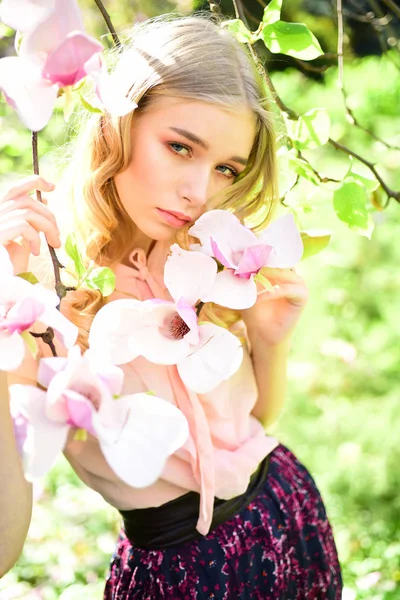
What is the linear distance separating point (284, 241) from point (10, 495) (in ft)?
1.44

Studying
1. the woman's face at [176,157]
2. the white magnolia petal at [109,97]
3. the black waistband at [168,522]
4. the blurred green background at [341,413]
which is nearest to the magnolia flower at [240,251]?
the white magnolia petal at [109,97]

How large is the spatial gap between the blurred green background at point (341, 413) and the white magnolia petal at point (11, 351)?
105 cm

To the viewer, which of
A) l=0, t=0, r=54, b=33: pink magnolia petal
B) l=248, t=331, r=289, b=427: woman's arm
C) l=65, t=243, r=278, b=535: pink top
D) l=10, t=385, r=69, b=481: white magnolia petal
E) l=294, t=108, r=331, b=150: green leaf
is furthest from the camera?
l=248, t=331, r=289, b=427: woman's arm

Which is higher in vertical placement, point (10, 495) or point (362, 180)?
point (362, 180)

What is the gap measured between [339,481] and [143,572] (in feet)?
3.90

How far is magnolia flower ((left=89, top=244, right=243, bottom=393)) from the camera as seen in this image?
0.55 meters

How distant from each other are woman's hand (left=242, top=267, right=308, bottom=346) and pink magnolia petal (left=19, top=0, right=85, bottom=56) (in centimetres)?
57

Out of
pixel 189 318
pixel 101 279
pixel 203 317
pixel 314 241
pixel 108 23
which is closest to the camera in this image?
pixel 189 318

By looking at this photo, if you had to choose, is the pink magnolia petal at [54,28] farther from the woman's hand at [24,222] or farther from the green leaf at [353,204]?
the green leaf at [353,204]

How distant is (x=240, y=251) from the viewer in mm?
641

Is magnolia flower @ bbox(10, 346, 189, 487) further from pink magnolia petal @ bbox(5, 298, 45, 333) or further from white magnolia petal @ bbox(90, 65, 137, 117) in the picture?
white magnolia petal @ bbox(90, 65, 137, 117)

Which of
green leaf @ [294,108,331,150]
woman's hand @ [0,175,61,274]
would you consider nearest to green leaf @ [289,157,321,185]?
green leaf @ [294,108,331,150]

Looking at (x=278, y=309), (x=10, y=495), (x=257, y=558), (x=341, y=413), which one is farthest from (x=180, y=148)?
(x=341, y=413)

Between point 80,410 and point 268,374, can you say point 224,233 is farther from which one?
point 268,374
